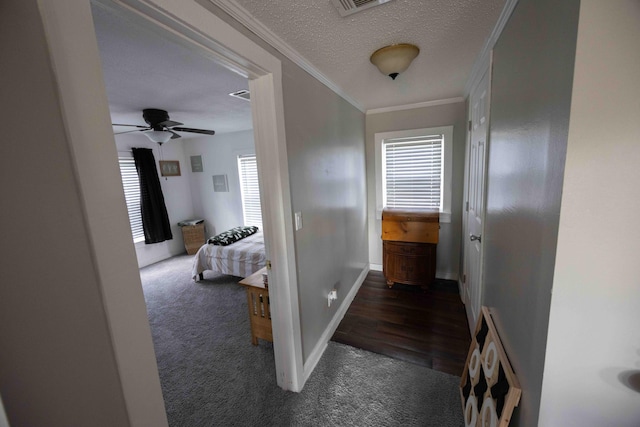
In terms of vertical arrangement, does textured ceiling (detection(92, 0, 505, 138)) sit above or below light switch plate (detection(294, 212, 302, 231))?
above

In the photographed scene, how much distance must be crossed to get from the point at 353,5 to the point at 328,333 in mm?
2300

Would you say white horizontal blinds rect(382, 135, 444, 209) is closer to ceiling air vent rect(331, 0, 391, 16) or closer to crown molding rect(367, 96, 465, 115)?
crown molding rect(367, 96, 465, 115)

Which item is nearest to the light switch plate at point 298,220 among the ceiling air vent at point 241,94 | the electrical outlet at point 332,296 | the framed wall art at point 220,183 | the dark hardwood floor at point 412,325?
the electrical outlet at point 332,296

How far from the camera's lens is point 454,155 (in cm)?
300

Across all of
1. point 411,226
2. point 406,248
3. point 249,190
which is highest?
point 249,190

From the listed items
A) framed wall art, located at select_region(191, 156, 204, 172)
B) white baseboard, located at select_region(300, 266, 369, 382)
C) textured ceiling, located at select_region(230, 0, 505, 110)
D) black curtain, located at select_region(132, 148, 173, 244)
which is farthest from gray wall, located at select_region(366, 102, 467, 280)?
black curtain, located at select_region(132, 148, 173, 244)

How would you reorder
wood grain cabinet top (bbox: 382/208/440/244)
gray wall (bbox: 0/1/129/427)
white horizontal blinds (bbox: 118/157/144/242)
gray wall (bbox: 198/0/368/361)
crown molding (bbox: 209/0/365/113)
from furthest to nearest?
white horizontal blinds (bbox: 118/157/144/242) → wood grain cabinet top (bbox: 382/208/440/244) → gray wall (bbox: 198/0/368/361) → crown molding (bbox: 209/0/365/113) → gray wall (bbox: 0/1/129/427)

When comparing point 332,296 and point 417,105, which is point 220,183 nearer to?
point 332,296

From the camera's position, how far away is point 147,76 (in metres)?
1.91

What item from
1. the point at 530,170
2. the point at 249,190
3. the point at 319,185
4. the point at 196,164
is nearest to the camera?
the point at 530,170

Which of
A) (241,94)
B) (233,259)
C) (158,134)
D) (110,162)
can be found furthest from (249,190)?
(110,162)

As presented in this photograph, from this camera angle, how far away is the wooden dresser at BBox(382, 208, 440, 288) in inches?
111

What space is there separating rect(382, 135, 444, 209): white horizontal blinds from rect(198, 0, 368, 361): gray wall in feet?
2.14

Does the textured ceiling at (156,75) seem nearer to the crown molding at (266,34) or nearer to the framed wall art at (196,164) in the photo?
the crown molding at (266,34)
